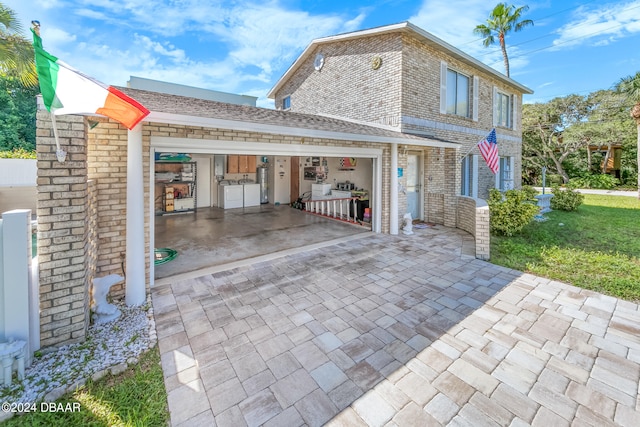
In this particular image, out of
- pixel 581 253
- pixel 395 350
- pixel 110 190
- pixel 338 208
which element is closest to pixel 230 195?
pixel 338 208

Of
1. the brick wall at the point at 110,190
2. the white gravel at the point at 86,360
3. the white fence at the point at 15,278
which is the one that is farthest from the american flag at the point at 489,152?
the white fence at the point at 15,278

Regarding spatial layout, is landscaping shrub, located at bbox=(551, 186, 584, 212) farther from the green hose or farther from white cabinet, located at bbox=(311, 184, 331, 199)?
the green hose

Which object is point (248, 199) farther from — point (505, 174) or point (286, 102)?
point (505, 174)

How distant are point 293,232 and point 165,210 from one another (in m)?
5.85

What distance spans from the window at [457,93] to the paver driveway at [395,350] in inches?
316

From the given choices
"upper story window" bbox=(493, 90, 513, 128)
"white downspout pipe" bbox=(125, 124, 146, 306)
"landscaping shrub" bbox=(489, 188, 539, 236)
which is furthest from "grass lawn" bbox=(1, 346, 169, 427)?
"upper story window" bbox=(493, 90, 513, 128)

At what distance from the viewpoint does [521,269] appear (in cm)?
516

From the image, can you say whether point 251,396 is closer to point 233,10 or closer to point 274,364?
point 274,364

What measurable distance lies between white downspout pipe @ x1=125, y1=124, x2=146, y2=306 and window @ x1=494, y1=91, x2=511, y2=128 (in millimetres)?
14173

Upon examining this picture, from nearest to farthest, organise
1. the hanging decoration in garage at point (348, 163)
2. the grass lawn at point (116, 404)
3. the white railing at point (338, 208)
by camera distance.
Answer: the grass lawn at point (116, 404)
the white railing at point (338, 208)
the hanging decoration in garage at point (348, 163)

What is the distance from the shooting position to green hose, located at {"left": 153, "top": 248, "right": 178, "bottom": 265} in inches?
215

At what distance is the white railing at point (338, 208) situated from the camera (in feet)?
31.9

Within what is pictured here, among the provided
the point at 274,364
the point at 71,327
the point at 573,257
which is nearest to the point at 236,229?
the point at 71,327

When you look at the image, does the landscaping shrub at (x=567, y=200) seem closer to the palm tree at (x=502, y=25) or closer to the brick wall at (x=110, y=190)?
the palm tree at (x=502, y=25)
